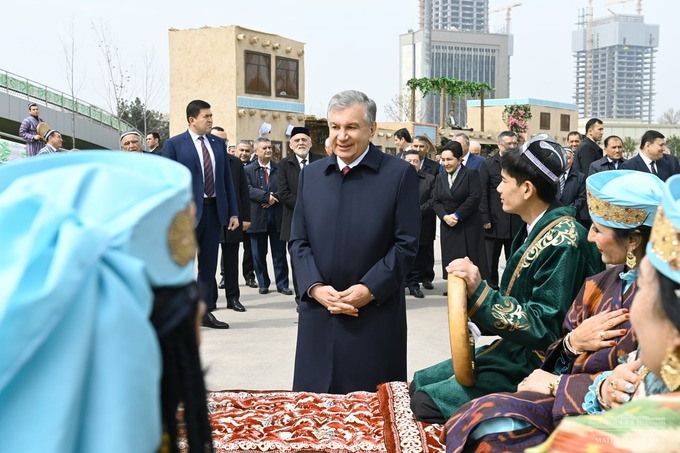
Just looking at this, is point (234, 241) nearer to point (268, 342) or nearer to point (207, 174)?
point (207, 174)

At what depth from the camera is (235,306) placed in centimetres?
804

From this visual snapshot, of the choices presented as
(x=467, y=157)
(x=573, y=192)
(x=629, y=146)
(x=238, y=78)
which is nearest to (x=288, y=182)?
(x=467, y=157)

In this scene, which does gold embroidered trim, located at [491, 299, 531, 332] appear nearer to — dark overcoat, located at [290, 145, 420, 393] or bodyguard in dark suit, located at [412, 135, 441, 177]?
dark overcoat, located at [290, 145, 420, 393]

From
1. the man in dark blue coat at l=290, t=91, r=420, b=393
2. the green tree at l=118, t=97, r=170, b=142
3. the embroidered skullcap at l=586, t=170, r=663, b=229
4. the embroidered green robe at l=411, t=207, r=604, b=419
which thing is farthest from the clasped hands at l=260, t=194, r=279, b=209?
the green tree at l=118, t=97, r=170, b=142

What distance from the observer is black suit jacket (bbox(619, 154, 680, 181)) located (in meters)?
9.03

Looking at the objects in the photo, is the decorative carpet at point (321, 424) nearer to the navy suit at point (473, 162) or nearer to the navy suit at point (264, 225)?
the navy suit at point (264, 225)

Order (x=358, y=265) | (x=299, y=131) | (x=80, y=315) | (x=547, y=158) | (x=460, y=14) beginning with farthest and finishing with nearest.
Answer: (x=460, y=14) → (x=299, y=131) → (x=358, y=265) → (x=547, y=158) → (x=80, y=315)

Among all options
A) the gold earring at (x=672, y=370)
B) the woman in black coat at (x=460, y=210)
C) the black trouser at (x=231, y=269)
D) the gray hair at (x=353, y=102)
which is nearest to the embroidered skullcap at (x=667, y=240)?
the gold earring at (x=672, y=370)

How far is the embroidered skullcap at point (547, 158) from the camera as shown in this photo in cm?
342

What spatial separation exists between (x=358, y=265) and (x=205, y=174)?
3307 millimetres

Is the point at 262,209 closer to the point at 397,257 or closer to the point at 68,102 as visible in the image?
the point at 397,257

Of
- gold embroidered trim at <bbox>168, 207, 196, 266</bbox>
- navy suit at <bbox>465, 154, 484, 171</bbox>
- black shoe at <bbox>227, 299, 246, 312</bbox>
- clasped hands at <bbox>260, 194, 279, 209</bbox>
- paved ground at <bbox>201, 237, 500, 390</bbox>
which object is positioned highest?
navy suit at <bbox>465, 154, 484, 171</bbox>

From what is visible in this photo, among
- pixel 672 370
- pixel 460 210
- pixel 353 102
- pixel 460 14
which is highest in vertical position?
pixel 460 14

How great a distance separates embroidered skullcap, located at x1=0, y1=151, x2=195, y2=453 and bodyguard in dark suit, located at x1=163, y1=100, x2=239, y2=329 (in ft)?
18.8
